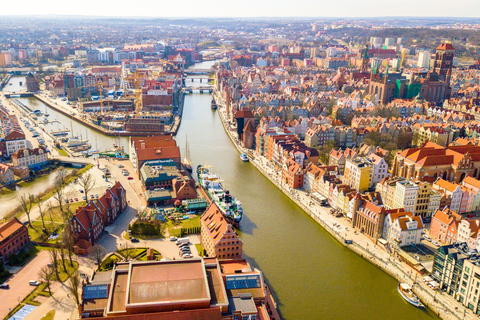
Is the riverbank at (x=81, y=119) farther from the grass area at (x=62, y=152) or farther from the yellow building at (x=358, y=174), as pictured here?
the yellow building at (x=358, y=174)

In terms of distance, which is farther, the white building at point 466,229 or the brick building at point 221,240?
the white building at point 466,229

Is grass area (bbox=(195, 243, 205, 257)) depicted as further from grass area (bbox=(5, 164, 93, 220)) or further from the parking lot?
grass area (bbox=(5, 164, 93, 220))

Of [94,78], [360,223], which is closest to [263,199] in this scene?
[360,223]

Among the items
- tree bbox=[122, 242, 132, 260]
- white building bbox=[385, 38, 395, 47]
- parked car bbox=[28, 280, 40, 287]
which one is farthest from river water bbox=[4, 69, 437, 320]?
white building bbox=[385, 38, 395, 47]

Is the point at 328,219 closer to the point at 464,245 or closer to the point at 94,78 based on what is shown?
the point at 464,245

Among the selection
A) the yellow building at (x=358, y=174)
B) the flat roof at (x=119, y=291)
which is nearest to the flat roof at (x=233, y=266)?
the flat roof at (x=119, y=291)

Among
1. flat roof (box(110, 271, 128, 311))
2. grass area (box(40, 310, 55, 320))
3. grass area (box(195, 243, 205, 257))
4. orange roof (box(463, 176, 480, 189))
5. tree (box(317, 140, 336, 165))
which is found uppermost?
orange roof (box(463, 176, 480, 189))

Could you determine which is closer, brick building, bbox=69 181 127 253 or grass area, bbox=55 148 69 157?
brick building, bbox=69 181 127 253
